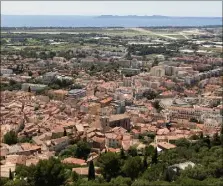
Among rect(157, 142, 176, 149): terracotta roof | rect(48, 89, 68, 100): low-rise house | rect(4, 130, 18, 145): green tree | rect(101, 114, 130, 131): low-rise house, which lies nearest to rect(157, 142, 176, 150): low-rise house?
rect(157, 142, 176, 149): terracotta roof

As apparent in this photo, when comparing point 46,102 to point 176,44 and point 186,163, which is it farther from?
point 176,44

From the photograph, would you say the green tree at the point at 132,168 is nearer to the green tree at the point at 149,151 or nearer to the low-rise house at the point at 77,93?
the green tree at the point at 149,151

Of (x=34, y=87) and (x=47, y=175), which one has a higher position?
(x=47, y=175)

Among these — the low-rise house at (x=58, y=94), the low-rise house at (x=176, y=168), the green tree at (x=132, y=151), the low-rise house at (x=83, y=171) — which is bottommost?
the low-rise house at (x=58, y=94)

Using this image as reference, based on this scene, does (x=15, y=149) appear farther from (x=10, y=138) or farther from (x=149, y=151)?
(x=149, y=151)

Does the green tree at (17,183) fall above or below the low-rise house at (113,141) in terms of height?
above

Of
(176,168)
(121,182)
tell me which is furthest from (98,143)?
(121,182)

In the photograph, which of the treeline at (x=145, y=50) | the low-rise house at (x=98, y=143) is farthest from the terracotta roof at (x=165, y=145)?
the treeline at (x=145, y=50)

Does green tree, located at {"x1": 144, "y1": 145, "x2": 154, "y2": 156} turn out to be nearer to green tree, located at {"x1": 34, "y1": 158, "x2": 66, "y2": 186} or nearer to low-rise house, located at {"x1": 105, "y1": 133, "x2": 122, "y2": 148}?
low-rise house, located at {"x1": 105, "y1": 133, "x2": 122, "y2": 148}

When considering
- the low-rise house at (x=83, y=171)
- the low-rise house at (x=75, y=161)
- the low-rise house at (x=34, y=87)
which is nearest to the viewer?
the low-rise house at (x=83, y=171)

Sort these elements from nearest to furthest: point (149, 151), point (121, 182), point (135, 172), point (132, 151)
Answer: point (121, 182) → point (135, 172) → point (149, 151) → point (132, 151)

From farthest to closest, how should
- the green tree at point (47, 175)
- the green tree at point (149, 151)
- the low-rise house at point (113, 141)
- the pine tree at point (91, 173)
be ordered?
the low-rise house at point (113, 141) → the green tree at point (149, 151) → the pine tree at point (91, 173) → the green tree at point (47, 175)

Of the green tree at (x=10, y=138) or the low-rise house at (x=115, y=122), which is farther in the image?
the low-rise house at (x=115, y=122)
